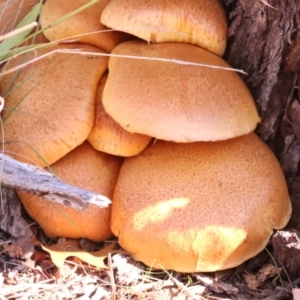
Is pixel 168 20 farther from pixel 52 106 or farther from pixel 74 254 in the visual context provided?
pixel 74 254

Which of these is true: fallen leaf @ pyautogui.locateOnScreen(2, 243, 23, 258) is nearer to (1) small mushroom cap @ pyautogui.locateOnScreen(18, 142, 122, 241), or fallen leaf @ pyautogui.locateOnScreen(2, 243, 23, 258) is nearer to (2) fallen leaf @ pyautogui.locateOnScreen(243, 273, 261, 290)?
(1) small mushroom cap @ pyautogui.locateOnScreen(18, 142, 122, 241)

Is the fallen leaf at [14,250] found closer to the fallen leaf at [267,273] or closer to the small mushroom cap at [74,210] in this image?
the small mushroom cap at [74,210]

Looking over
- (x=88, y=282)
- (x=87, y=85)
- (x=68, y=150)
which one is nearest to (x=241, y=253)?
(x=88, y=282)

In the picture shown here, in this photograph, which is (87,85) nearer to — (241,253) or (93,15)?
(93,15)

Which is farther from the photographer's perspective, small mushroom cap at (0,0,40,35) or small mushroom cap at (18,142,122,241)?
small mushroom cap at (0,0,40,35)

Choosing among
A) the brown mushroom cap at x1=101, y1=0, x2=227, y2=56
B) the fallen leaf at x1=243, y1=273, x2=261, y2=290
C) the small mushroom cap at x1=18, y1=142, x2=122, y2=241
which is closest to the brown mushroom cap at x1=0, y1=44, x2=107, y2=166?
the small mushroom cap at x1=18, y1=142, x2=122, y2=241

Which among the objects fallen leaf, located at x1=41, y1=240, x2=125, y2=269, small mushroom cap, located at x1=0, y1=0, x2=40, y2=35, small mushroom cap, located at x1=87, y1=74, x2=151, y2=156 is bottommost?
fallen leaf, located at x1=41, y1=240, x2=125, y2=269

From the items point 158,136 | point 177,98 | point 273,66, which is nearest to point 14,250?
point 158,136
